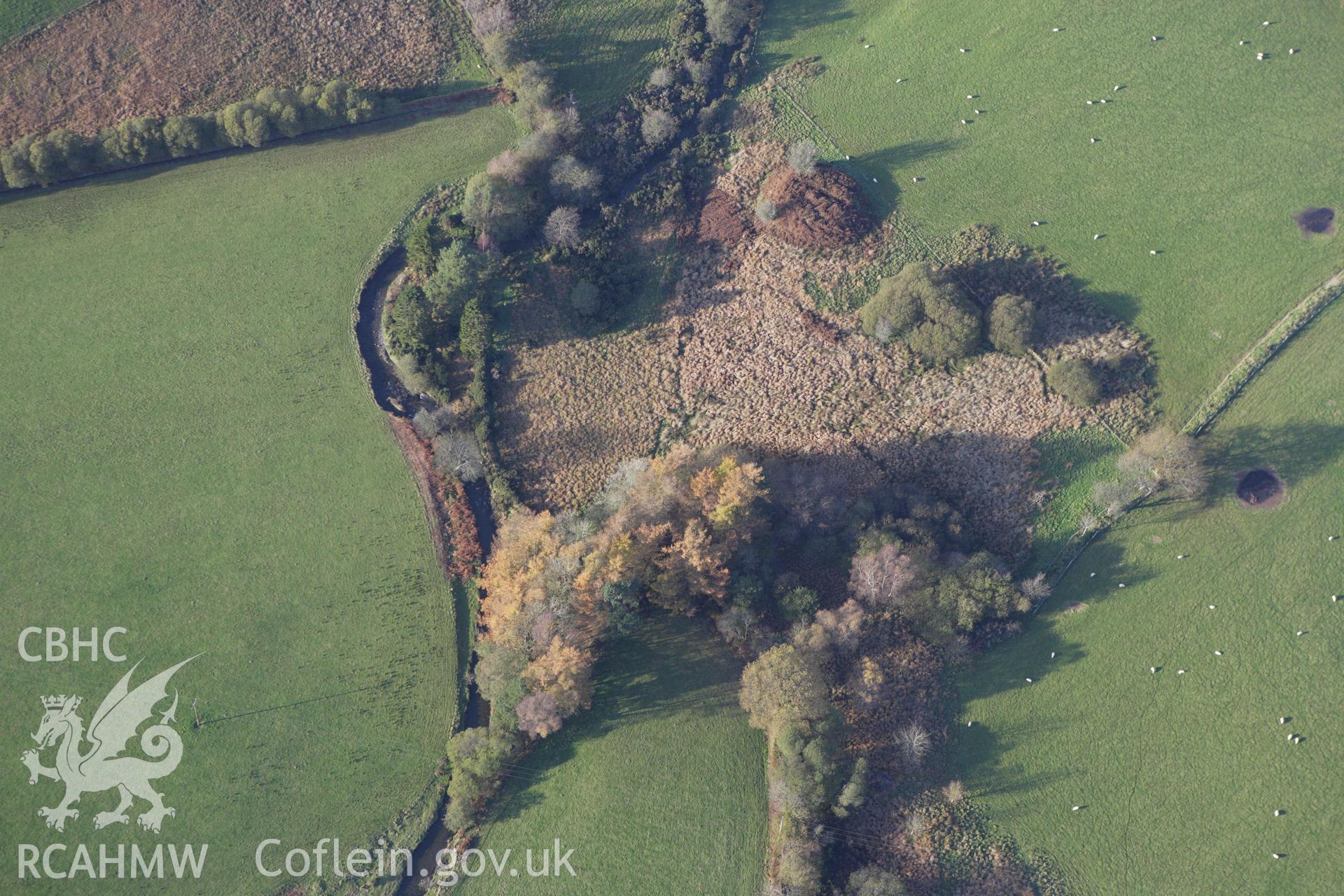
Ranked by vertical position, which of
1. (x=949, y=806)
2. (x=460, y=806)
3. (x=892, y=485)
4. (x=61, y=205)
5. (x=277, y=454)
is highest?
(x=61, y=205)

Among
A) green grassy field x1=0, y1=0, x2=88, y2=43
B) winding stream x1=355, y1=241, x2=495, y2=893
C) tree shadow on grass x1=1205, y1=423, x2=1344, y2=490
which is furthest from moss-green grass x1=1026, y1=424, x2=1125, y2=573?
green grassy field x1=0, y1=0, x2=88, y2=43

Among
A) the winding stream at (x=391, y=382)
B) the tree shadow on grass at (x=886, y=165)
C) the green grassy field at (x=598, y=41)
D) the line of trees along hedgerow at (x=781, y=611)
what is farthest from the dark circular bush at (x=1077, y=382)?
the winding stream at (x=391, y=382)

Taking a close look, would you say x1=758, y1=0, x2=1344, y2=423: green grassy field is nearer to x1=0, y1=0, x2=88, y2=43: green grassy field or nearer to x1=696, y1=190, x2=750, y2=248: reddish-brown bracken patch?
x1=696, y1=190, x2=750, y2=248: reddish-brown bracken patch

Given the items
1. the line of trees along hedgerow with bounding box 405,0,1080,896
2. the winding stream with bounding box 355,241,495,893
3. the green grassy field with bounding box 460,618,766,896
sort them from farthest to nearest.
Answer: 1. the winding stream with bounding box 355,241,495,893
2. the green grassy field with bounding box 460,618,766,896
3. the line of trees along hedgerow with bounding box 405,0,1080,896

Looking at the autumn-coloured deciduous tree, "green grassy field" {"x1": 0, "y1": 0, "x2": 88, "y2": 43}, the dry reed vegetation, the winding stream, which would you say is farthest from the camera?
"green grassy field" {"x1": 0, "y1": 0, "x2": 88, "y2": 43}

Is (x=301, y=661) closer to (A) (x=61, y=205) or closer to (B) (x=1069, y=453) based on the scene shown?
(A) (x=61, y=205)

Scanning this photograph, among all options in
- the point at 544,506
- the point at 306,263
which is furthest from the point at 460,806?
the point at 306,263
